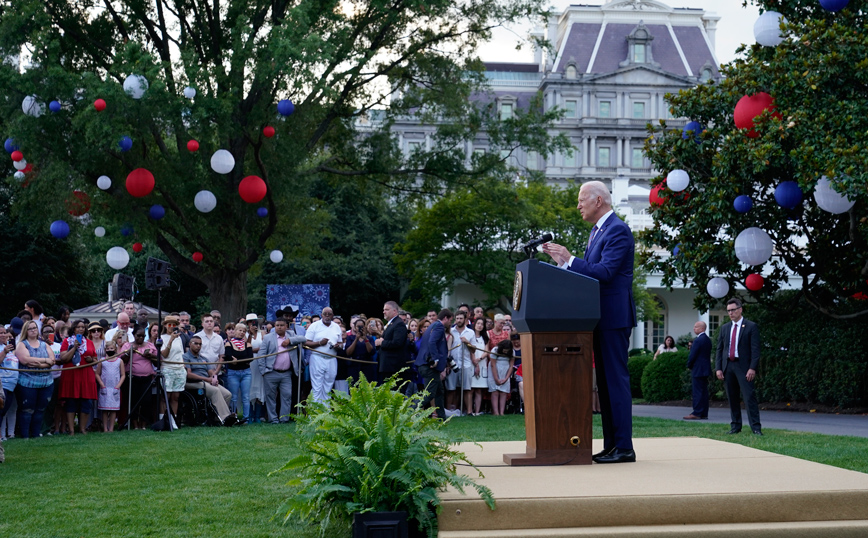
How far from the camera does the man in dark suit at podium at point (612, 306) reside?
6762 millimetres

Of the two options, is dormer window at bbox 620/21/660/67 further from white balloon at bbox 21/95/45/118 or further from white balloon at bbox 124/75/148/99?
white balloon at bbox 21/95/45/118

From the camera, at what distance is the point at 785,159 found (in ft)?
54.4

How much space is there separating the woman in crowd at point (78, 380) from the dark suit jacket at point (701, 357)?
11.0m

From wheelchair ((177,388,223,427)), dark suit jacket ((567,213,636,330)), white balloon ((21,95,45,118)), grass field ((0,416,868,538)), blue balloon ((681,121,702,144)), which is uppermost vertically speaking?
white balloon ((21,95,45,118))

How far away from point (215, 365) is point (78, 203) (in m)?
6.56

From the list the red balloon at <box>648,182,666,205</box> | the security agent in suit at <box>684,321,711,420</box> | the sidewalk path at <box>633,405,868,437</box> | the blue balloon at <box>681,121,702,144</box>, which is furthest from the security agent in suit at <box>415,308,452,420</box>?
the blue balloon at <box>681,121,702,144</box>

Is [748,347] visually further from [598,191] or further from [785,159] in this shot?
[598,191]

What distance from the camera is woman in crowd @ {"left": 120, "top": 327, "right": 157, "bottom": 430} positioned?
1599cm

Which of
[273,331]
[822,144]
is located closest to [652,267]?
[822,144]

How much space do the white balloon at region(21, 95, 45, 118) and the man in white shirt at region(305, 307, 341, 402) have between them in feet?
24.5

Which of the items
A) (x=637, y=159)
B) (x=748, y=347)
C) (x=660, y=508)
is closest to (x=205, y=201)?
(x=748, y=347)

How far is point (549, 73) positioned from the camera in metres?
87.1

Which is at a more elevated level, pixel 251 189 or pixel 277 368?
pixel 251 189

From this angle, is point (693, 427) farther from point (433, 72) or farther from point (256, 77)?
point (433, 72)
